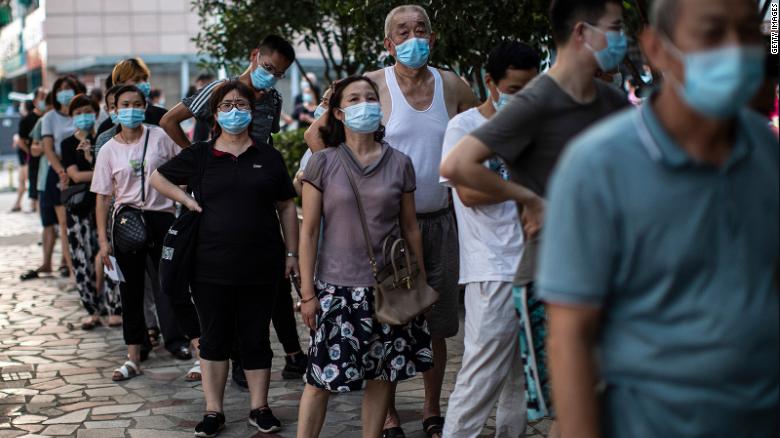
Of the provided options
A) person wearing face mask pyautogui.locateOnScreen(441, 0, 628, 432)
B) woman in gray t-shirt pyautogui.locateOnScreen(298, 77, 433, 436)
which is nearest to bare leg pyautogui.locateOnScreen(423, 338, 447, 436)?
woman in gray t-shirt pyautogui.locateOnScreen(298, 77, 433, 436)

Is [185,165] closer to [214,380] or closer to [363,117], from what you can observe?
[214,380]

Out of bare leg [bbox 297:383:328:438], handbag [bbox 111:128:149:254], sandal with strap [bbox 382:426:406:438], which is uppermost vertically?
handbag [bbox 111:128:149:254]

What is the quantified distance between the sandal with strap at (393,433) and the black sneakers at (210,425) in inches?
36.7

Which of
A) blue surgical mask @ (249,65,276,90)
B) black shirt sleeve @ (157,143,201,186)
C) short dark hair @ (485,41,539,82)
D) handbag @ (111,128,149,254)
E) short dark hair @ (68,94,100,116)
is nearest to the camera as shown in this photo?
short dark hair @ (485,41,539,82)

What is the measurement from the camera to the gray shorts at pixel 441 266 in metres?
Result: 5.66

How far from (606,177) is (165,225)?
18.8ft

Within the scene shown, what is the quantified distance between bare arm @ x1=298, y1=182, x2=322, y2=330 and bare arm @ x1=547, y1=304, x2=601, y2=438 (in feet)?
9.36

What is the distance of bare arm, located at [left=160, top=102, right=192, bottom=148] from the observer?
23.8 ft

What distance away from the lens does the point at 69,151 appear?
9203mm

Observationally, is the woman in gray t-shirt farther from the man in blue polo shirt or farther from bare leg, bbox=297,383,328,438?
the man in blue polo shirt

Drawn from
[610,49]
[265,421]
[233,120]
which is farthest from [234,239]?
[610,49]

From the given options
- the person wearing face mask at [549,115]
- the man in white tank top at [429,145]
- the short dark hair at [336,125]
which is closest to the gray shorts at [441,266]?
the man in white tank top at [429,145]

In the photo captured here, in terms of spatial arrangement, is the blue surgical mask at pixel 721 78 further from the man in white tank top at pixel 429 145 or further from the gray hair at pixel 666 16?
the man in white tank top at pixel 429 145

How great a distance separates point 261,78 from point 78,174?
271 cm
